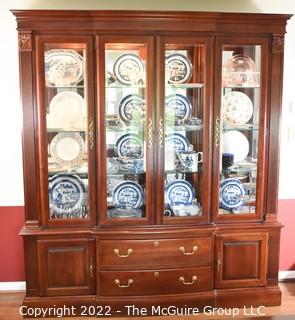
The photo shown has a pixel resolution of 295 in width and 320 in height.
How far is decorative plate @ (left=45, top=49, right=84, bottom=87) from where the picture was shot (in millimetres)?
2477

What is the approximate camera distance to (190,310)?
8.74 feet

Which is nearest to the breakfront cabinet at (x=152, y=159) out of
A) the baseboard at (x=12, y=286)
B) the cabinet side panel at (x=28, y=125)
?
the cabinet side panel at (x=28, y=125)

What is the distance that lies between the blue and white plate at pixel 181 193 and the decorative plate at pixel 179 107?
1.53ft

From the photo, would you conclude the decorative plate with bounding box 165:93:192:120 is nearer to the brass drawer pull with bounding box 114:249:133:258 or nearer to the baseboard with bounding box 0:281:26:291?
the brass drawer pull with bounding box 114:249:133:258

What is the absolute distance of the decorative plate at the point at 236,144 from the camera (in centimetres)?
269

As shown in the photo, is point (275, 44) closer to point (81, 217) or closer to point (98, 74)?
point (98, 74)

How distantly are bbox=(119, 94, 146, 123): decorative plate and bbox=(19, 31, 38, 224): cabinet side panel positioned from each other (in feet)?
1.95

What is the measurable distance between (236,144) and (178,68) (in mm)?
677

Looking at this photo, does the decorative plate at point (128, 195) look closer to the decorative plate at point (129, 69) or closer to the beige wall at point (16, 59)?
the decorative plate at point (129, 69)

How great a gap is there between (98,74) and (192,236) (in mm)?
1257

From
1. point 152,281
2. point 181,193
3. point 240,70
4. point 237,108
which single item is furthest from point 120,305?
point 240,70

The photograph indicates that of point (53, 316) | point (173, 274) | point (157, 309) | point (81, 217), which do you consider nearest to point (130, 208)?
point (81, 217)

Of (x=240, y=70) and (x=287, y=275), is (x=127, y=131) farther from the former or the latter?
(x=287, y=275)

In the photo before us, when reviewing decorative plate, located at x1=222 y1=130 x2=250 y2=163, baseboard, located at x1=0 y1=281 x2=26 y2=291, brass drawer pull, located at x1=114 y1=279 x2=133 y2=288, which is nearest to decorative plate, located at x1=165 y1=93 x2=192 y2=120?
decorative plate, located at x1=222 y1=130 x2=250 y2=163
